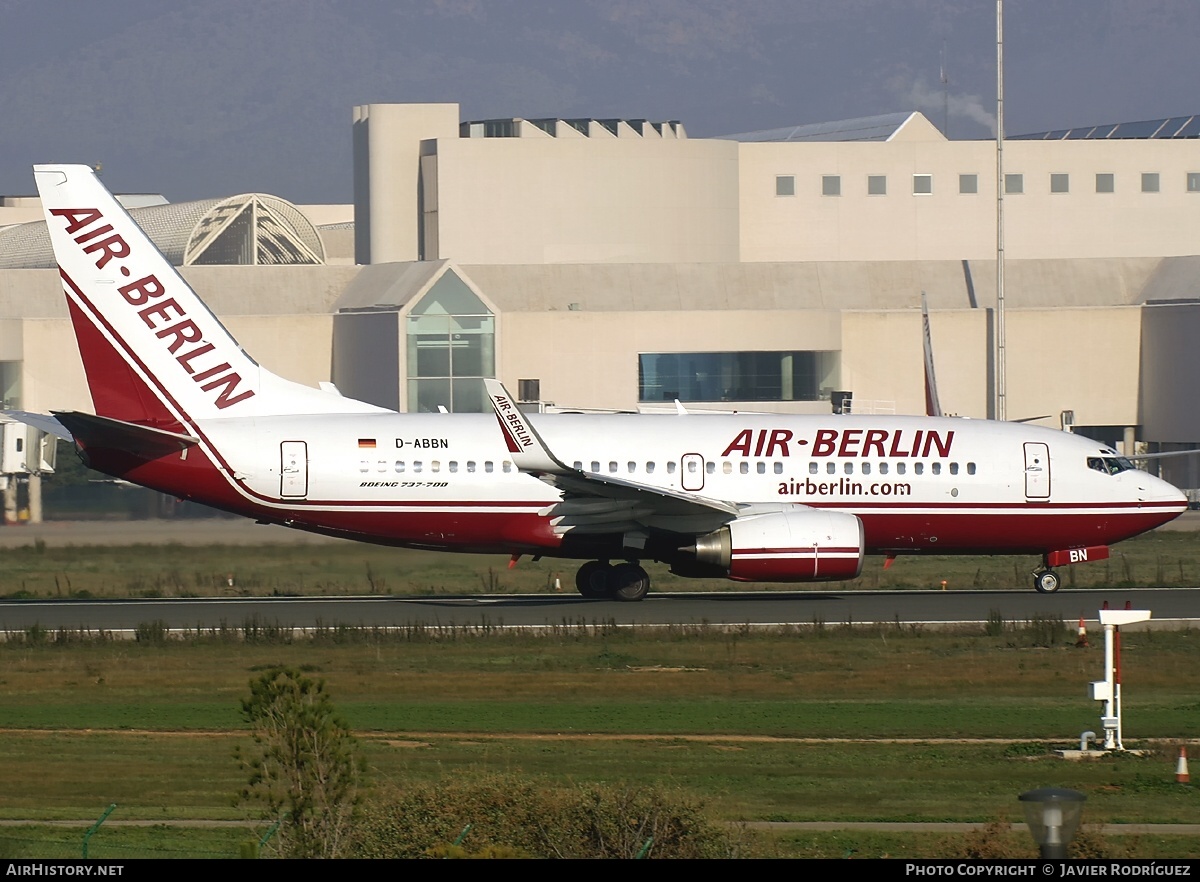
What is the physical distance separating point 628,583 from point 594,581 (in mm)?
770

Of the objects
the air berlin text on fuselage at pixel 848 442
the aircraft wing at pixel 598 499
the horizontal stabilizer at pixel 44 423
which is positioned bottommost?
the aircraft wing at pixel 598 499

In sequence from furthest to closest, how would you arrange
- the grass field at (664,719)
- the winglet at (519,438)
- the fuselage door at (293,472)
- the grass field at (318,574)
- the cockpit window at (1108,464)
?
the grass field at (318,574), the cockpit window at (1108,464), the fuselage door at (293,472), the winglet at (519,438), the grass field at (664,719)

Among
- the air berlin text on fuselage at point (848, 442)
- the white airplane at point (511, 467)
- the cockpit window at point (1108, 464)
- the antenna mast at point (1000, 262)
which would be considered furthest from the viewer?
the antenna mast at point (1000, 262)

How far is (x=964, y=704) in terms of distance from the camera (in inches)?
970

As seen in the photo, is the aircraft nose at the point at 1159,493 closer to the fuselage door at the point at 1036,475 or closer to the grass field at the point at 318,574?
the fuselage door at the point at 1036,475

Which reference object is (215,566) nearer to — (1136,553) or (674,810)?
(1136,553)

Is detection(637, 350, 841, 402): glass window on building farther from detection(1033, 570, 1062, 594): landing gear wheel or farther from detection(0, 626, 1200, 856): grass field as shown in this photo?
detection(0, 626, 1200, 856): grass field

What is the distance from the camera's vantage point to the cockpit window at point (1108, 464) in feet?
125

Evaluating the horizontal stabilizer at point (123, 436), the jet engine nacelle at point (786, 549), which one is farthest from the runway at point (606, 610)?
the horizontal stabilizer at point (123, 436)

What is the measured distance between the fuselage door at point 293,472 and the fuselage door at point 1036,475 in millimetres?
14979

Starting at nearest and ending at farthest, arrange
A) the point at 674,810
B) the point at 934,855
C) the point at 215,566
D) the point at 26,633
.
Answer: the point at 674,810 → the point at 934,855 → the point at 26,633 → the point at 215,566

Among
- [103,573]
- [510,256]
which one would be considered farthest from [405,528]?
[510,256]

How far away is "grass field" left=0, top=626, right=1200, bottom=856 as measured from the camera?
1798 cm

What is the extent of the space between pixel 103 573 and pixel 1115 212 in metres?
74.0
